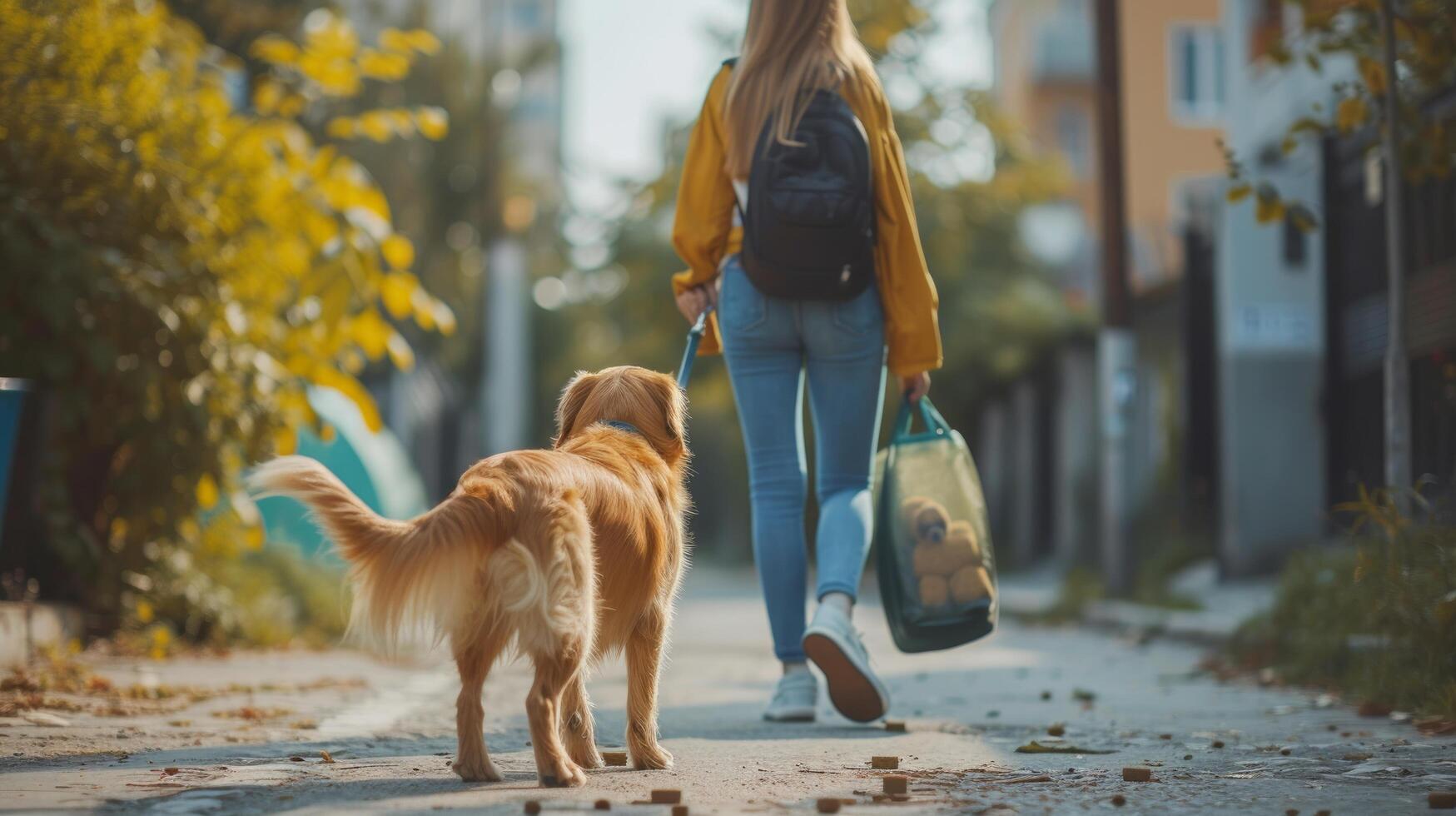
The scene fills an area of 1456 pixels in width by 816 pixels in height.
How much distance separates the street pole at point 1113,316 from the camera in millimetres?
12695

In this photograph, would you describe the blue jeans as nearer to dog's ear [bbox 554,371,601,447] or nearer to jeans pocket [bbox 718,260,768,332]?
jeans pocket [bbox 718,260,768,332]

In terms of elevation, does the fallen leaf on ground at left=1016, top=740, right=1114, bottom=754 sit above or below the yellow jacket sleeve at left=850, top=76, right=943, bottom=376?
below

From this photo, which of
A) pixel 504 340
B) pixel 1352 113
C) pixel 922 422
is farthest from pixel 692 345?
pixel 504 340

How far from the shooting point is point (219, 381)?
21.2ft

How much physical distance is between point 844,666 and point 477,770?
131cm

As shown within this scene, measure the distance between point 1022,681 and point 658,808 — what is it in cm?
368

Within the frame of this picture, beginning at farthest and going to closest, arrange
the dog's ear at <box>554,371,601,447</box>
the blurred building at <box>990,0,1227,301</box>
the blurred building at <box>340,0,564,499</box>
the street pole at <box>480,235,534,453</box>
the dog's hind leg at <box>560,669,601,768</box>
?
the blurred building at <box>990,0,1227,301</box> < the blurred building at <box>340,0,564,499</box> < the street pole at <box>480,235,534,453</box> < the dog's ear at <box>554,371,601,447</box> < the dog's hind leg at <box>560,669,601,768</box>

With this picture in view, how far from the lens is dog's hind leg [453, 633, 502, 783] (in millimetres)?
3443

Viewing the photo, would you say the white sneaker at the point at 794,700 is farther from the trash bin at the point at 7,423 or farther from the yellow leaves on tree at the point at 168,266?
the yellow leaves on tree at the point at 168,266

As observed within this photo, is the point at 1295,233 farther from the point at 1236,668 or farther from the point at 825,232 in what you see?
the point at 825,232

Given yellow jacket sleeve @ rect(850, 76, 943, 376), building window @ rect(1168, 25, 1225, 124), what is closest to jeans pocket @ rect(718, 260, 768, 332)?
yellow jacket sleeve @ rect(850, 76, 943, 376)

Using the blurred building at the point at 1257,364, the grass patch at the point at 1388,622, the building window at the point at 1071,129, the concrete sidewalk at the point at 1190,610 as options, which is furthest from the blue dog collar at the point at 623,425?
the building window at the point at 1071,129

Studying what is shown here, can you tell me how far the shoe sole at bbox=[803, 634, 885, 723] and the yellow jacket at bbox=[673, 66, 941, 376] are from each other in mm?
902

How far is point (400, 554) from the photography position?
3.33m
